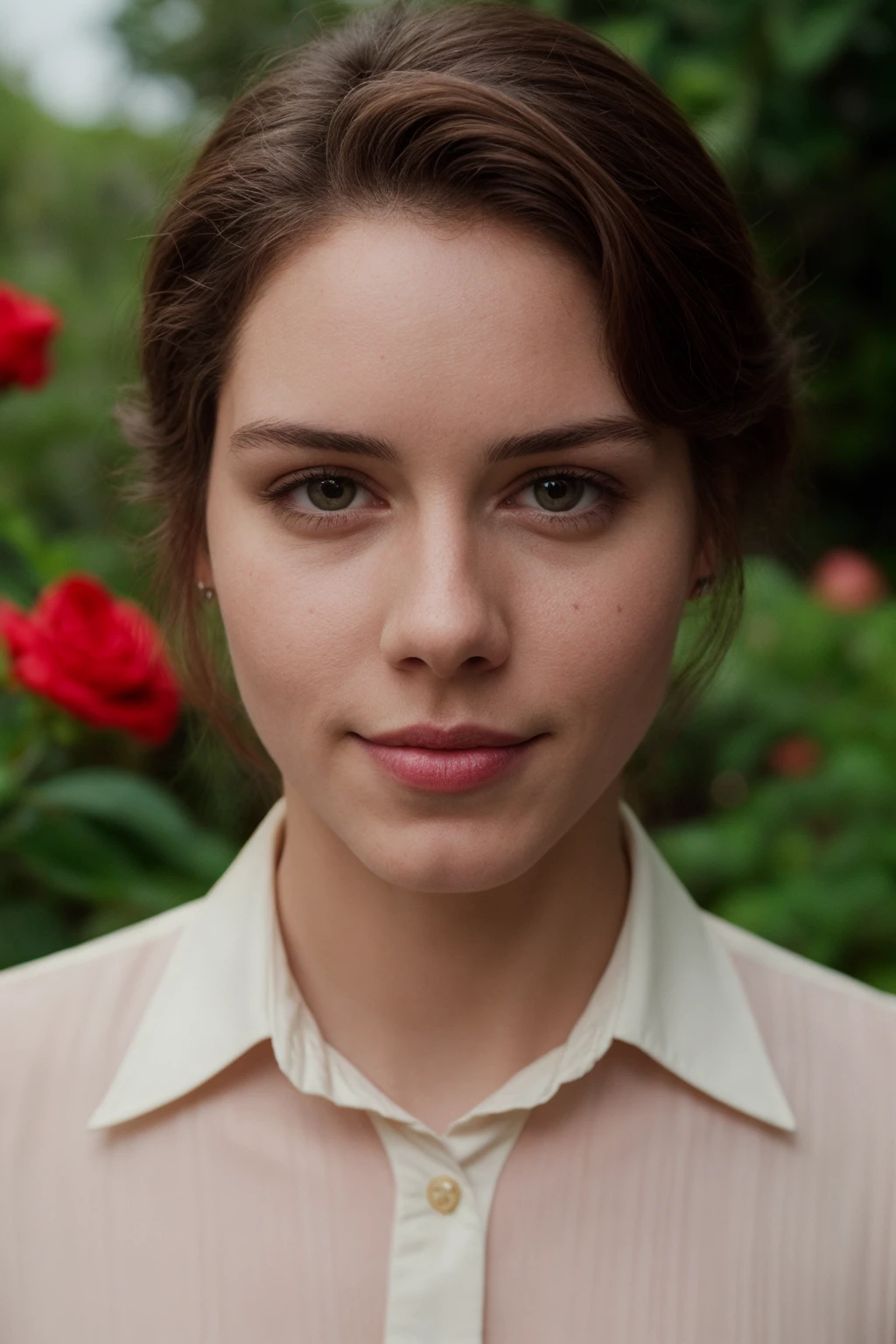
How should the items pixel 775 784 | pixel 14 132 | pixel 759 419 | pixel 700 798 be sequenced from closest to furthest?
pixel 759 419 < pixel 775 784 < pixel 700 798 < pixel 14 132

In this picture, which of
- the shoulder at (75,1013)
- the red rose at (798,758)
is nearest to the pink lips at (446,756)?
the shoulder at (75,1013)

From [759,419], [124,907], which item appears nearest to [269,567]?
[759,419]

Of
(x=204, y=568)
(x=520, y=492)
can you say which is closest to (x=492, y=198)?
(x=520, y=492)

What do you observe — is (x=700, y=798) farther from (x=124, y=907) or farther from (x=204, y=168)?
(x=204, y=168)

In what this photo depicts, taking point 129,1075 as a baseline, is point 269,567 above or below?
above

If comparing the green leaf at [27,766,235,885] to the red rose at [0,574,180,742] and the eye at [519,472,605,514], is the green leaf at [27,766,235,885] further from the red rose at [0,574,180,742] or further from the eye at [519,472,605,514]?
the eye at [519,472,605,514]

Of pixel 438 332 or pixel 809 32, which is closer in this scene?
pixel 438 332

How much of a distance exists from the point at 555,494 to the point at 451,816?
26 centimetres

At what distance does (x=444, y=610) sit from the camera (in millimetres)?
1007

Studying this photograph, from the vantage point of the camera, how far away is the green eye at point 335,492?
3.59 feet

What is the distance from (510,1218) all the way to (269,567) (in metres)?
0.57

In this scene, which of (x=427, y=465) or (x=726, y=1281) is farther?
(x=726, y=1281)

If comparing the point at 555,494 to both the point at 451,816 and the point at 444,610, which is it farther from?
the point at 451,816

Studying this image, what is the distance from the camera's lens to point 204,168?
1.24 meters
